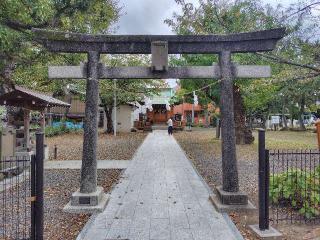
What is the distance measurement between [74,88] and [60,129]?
4.04 meters

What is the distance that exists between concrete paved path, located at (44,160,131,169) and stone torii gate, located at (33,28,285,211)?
20.7 ft

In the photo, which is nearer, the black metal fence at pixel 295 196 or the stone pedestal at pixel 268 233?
the stone pedestal at pixel 268 233

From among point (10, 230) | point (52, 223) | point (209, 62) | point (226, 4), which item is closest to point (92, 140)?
point (52, 223)

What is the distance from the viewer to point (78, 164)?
15.9m

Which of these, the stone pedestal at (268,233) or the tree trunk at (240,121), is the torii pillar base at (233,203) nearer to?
the stone pedestal at (268,233)

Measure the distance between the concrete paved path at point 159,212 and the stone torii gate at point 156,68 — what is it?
68cm

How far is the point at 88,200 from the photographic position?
843 centimetres

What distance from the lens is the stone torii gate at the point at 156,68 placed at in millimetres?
8688

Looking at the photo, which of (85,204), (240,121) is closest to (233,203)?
(85,204)

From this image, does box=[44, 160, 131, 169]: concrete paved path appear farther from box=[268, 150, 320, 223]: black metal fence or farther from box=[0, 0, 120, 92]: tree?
box=[268, 150, 320, 223]: black metal fence

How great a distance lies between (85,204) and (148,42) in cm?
395

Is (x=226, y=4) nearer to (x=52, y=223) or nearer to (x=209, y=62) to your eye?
(x=209, y=62)

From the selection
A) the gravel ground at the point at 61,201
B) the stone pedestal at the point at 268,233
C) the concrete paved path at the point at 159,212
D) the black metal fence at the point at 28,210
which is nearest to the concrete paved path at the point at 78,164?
the gravel ground at the point at 61,201

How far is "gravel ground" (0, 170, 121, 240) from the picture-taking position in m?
7.00
